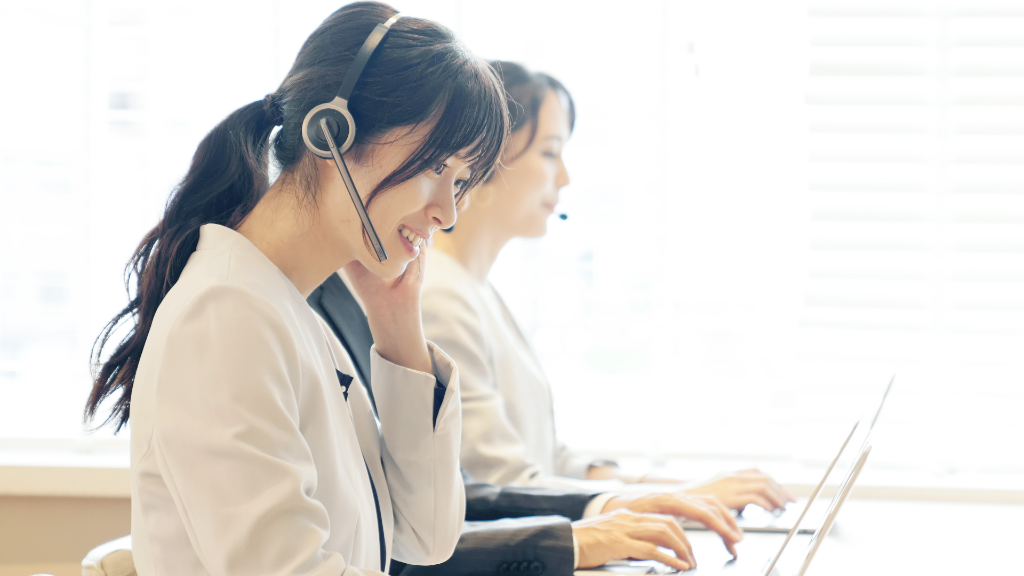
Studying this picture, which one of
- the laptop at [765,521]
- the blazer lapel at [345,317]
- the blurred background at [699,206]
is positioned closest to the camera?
the blazer lapel at [345,317]

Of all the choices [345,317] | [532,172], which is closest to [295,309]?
[345,317]

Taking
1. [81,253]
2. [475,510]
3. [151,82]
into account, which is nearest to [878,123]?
[475,510]

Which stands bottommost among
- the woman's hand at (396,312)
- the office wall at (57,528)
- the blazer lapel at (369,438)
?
the office wall at (57,528)

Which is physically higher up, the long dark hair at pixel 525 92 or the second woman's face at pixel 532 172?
the long dark hair at pixel 525 92

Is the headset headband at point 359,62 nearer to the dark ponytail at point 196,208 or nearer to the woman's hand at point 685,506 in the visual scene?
the dark ponytail at point 196,208

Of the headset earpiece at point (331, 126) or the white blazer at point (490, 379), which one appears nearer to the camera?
the headset earpiece at point (331, 126)

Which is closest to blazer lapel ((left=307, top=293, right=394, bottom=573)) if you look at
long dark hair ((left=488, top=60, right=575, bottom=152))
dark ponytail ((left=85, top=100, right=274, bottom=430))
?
dark ponytail ((left=85, top=100, right=274, bottom=430))

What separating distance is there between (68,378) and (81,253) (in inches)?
13.5

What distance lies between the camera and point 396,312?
0.97 meters

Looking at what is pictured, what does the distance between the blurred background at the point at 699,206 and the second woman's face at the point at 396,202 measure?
1230 millimetres

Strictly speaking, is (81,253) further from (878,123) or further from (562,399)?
(878,123)

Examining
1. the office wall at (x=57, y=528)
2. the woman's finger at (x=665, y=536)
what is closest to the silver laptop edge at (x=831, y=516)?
the woman's finger at (x=665, y=536)

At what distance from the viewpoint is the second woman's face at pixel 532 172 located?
154cm

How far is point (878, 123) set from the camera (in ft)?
6.25
